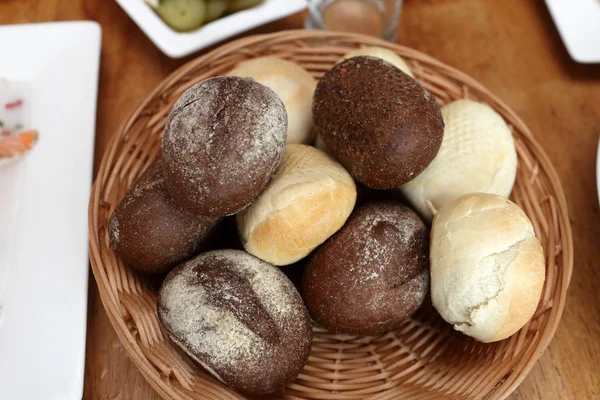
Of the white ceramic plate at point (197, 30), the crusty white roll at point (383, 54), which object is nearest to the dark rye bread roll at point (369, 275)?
the crusty white roll at point (383, 54)

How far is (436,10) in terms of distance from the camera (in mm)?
1155

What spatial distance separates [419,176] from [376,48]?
0.67ft

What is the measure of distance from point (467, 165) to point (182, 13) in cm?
53

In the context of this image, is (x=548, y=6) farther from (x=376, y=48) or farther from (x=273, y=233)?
(x=273, y=233)

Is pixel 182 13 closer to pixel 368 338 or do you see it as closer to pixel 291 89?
pixel 291 89

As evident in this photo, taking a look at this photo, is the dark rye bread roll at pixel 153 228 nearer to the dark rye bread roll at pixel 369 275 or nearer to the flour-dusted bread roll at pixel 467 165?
the dark rye bread roll at pixel 369 275

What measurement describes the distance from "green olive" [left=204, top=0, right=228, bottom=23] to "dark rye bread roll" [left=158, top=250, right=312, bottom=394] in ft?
1.71

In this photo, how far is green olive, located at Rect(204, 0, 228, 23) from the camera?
3.21ft

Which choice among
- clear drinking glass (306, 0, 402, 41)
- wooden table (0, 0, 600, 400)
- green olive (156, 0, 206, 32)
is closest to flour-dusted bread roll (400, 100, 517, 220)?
wooden table (0, 0, 600, 400)

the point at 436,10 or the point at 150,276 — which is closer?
the point at 150,276

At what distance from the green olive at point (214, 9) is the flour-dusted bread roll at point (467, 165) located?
467mm

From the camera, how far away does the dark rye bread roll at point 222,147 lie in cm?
60

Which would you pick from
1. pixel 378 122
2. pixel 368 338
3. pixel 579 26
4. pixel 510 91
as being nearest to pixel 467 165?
pixel 378 122

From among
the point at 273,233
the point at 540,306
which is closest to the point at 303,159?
the point at 273,233
